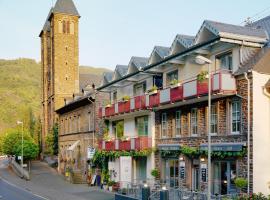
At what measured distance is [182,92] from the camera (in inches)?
1029

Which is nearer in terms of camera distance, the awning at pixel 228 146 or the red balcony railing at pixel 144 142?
the awning at pixel 228 146

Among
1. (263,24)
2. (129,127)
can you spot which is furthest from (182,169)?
(129,127)

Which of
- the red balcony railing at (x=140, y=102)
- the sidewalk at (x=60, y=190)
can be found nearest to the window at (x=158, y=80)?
the red balcony railing at (x=140, y=102)

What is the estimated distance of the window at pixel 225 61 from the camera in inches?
963

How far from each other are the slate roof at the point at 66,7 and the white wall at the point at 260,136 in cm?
6518

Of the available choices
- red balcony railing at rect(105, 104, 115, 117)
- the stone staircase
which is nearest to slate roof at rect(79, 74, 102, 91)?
the stone staircase

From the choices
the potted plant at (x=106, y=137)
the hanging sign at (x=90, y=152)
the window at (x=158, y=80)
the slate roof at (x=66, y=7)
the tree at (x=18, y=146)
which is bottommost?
the tree at (x=18, y=146)

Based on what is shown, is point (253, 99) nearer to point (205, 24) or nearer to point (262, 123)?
point (262, 123)

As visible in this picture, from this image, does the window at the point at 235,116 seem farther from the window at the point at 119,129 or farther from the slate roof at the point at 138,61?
the window at the point at 119,129

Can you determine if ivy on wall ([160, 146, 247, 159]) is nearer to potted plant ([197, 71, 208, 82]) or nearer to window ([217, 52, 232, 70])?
potted plant ([197, 71, 208, 82])

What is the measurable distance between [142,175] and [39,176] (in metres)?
23.8

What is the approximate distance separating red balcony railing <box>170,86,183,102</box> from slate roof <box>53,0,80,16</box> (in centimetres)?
5976

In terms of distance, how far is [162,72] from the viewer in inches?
1248

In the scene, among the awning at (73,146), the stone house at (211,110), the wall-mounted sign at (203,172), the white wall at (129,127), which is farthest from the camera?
the awning at (73,146)
